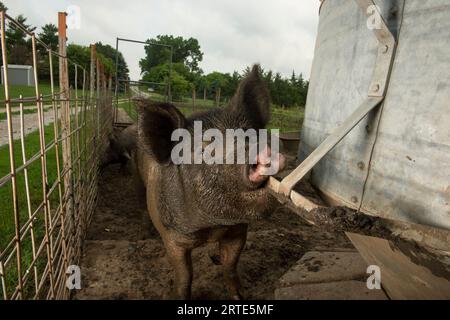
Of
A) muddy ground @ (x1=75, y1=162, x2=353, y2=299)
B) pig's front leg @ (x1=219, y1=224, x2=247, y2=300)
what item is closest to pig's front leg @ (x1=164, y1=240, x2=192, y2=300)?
muddy ground @ (x1=75, y1=162, x2=353, y2=299)

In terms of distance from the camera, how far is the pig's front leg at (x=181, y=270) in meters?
2.61

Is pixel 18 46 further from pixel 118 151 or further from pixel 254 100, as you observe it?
pixel 118 151

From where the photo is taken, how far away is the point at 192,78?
5728cm

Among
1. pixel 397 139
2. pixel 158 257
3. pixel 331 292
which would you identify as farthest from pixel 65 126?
pixel 397 139

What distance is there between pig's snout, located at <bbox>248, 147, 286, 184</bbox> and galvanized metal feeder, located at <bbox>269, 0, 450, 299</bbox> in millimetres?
57

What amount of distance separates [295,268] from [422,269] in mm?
1417

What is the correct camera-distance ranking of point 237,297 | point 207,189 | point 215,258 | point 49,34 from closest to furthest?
1. point 207,189
2. point 237,297
3. point 215,258
4. point 49,34

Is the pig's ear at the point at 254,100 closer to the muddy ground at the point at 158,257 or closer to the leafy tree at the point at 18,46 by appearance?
the leafy tree at the point at 18,46

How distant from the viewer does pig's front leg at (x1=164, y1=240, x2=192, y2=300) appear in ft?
8.57

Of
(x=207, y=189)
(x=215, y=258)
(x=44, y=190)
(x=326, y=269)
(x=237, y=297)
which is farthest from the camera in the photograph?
(x=215, y=258)

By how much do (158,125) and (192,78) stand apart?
5712 centimetres

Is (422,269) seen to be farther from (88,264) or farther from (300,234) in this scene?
(88,264)

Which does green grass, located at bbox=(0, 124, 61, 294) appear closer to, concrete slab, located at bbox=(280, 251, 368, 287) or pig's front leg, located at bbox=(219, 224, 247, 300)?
pig's front leg, located at bbox=(219, 224, 247, 300)

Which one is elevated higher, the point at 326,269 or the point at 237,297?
the point at 326,269
